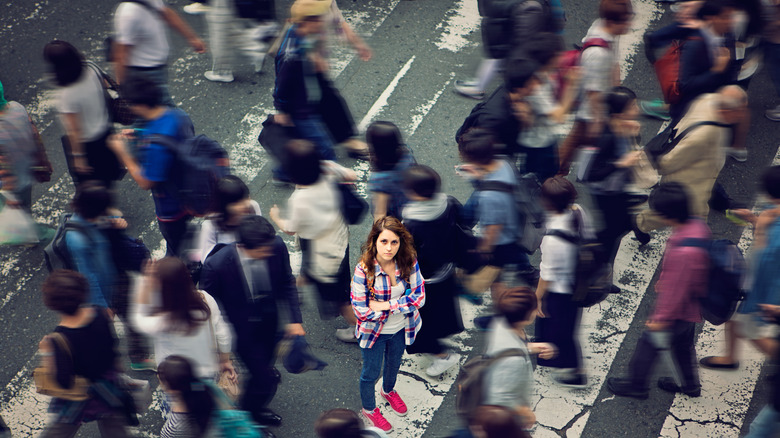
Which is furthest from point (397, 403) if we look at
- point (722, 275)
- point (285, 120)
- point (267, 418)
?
point (285, 120)

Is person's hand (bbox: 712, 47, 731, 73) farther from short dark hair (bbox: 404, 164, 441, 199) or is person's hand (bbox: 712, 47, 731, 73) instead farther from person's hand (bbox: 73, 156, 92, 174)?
person's hand (bbox: 73, 156, 92, 174)

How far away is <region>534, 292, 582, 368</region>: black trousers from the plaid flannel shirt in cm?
97

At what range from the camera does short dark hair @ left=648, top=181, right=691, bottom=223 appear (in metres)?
4.95

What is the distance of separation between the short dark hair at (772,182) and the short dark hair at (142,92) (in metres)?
4.02

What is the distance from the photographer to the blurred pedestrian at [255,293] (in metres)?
4.85

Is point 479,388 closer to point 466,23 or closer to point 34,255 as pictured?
point 34,255

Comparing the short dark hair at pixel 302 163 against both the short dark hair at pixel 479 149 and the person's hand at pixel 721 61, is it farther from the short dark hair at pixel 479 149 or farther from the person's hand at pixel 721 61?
the person's hand at pixel 721 61

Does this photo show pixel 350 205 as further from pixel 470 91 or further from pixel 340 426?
pixel 470 91

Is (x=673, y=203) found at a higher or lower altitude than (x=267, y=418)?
higher

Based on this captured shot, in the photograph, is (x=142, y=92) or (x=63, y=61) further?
(x=63, y=61)

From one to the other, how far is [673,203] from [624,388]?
157 centimetres

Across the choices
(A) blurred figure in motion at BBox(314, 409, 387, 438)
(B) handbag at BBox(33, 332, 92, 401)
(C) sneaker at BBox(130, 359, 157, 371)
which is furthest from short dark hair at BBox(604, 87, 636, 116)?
(B) handbag at BBox(33, 332, 92, 401)

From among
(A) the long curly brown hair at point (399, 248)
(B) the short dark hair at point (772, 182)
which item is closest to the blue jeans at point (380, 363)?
(A) the long curly brown hair at point (399, 248)

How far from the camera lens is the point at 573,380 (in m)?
5.91
